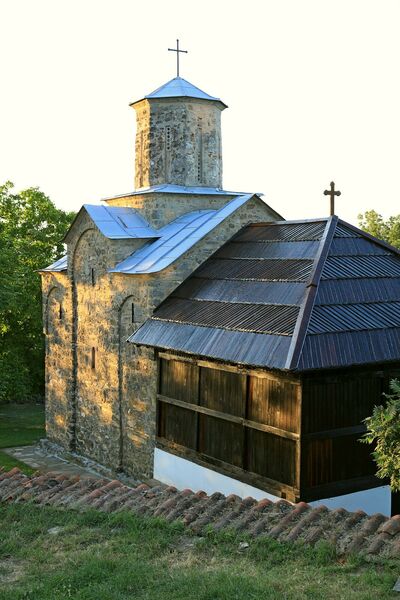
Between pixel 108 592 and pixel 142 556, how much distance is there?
2.94 ft

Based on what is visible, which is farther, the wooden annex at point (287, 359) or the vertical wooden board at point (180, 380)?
the vertical wooden board at point (180, 380)

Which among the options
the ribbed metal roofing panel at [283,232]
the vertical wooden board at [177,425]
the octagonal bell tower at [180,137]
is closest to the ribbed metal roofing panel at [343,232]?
the ribbed metal roofing panel at [283,232]

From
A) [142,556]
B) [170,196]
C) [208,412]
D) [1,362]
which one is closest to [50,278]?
[170,196]

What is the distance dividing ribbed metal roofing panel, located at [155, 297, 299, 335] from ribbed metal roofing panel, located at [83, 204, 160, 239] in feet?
7.78

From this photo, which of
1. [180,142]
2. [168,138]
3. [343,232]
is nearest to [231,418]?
[343,232]

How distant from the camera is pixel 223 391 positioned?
10.8 m

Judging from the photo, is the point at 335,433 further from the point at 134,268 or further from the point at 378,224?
the point at 378,224

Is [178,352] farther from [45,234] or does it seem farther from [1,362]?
[45,234]

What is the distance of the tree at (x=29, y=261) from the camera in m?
25.1

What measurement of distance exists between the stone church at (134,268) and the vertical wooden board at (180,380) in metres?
0.67

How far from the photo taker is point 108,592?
5867 millimetres

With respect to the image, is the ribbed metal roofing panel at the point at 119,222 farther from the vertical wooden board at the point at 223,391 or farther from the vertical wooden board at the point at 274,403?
the vertical wooden board at the point at 274,403

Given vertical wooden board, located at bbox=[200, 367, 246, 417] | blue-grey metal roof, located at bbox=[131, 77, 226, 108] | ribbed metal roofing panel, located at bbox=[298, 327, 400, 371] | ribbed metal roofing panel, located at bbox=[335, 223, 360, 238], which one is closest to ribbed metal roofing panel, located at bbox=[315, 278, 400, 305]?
ribbed metal roofing panel, located at bbox=[298, 327, 400, 371]

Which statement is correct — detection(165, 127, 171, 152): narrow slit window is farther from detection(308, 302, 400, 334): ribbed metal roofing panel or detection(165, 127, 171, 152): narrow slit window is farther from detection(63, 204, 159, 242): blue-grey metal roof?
detection(308, 302, 400, 334): ribbed metal roofing panel
